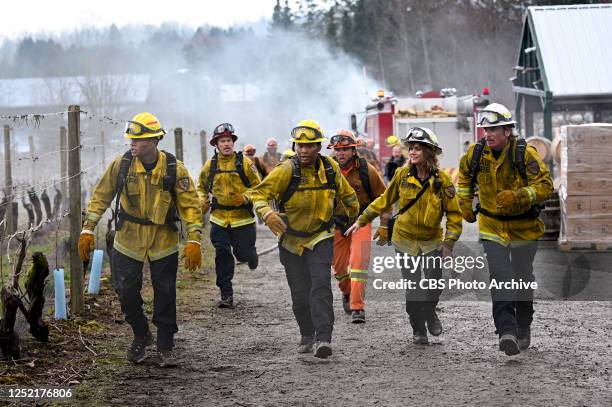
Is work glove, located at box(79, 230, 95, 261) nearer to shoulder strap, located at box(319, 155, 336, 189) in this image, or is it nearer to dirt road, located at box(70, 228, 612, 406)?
dirt road, located at box(70, 228, 612, 406)

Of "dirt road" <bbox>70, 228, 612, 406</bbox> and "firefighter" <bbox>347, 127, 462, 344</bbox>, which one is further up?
"firefighter" <bbox>347, 127, 462, 344</bbox>

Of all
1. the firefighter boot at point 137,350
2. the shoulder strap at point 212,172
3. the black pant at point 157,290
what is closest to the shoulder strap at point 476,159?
the black pant at point 157,290

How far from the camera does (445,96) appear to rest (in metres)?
26.1

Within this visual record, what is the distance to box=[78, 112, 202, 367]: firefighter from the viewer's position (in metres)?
7.88

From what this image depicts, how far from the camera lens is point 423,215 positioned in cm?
836

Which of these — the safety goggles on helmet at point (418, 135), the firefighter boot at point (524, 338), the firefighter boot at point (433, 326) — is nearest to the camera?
the firefighter boot at point (524, 338)

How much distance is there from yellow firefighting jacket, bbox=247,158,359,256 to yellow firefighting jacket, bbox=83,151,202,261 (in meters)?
0.50

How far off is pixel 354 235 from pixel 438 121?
52.7 feet

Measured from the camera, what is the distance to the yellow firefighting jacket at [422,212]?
329 inches

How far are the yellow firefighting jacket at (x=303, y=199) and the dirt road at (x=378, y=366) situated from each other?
872 mm

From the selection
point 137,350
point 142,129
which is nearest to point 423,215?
point 142,129

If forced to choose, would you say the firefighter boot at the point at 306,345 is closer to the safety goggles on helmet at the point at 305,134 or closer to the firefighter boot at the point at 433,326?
the firefighter boot at the point at 433,326

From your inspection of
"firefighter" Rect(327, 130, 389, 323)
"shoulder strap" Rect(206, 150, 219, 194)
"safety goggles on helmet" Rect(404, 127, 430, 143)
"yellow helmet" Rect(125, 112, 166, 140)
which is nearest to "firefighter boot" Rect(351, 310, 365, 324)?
"firefighter" Rect(327, 130, 389, 323)

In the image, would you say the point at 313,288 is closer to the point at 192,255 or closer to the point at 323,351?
the point at 323,351
